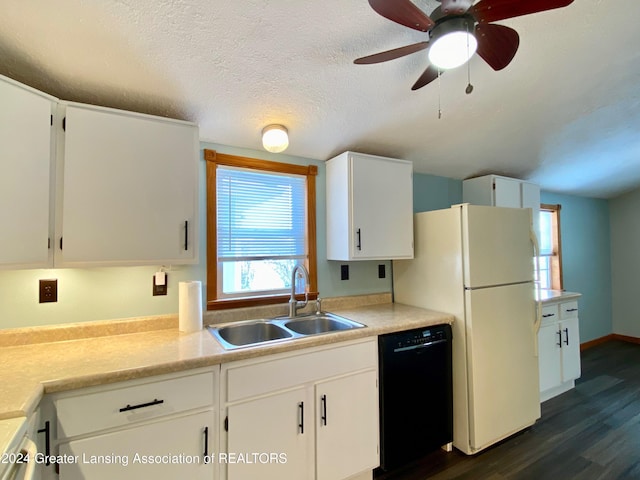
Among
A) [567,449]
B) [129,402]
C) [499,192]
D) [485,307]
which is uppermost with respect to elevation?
[499,192]

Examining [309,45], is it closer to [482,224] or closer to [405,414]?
[482,224]

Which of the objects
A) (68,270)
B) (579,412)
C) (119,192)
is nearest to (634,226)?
(579,412)

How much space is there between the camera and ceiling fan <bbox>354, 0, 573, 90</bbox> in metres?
1.01

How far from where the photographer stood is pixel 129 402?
125 centimetres

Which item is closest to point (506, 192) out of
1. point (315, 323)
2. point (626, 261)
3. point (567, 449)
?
point (567, 449)

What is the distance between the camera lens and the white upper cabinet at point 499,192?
120 inches

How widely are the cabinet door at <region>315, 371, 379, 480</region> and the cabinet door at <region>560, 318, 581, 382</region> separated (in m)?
2.29

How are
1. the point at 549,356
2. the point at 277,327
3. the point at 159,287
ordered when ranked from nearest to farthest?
the point at 159,287 < the point at 277,327 < the point at 549,356

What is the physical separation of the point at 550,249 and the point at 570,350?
5.32 feet

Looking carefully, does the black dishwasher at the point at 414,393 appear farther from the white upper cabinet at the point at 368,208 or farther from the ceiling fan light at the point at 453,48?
the ceiling fan light at the point at 453,48

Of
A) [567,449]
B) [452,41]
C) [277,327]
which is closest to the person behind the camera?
[452,41]

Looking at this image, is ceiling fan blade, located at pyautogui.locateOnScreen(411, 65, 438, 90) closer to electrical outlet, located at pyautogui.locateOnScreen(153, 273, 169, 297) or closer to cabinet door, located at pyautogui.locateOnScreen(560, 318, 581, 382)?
electrical outlet, located at pyautogui.locateOnScreen(153, 273, 169, 297)

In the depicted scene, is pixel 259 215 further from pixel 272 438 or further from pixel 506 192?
pixel 506 192

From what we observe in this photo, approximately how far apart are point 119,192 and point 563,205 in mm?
5167
